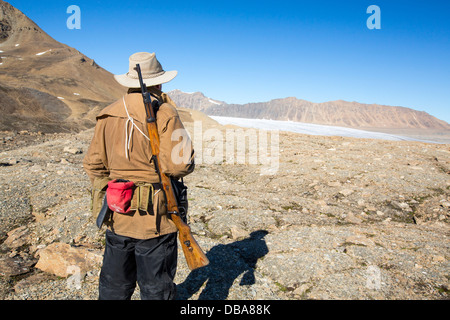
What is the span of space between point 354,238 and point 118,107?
3.97 meters

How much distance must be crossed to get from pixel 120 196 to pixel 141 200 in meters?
0.15

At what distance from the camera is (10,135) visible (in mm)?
17156

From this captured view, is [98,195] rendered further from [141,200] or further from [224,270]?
[224,270]

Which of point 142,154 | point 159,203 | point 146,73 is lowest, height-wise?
point 159,203

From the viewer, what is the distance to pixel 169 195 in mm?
2160

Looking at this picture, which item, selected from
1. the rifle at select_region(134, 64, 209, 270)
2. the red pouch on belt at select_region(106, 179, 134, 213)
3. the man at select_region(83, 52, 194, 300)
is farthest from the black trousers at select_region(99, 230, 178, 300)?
the red pouch on belt at select_region(106, 179, 134, 213)

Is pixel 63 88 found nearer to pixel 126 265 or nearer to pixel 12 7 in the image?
pixel 126 265

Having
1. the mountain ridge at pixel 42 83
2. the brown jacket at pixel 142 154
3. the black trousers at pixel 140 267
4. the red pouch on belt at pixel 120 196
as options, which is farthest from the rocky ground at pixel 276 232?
the mountain ridge at pixel 42 83

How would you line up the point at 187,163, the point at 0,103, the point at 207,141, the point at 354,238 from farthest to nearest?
the point at 0,103
the point at 207,141
the point at 354,238
the point at 187,163

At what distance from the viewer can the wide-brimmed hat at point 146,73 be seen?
220cm

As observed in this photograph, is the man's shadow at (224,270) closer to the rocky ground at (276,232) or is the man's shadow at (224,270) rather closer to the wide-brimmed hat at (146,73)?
the rocky ground at (276,232)

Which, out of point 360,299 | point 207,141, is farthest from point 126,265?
point 207,141

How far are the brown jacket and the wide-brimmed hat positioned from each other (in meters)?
0.16

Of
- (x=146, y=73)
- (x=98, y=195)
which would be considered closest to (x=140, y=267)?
(x=98, y=195)
